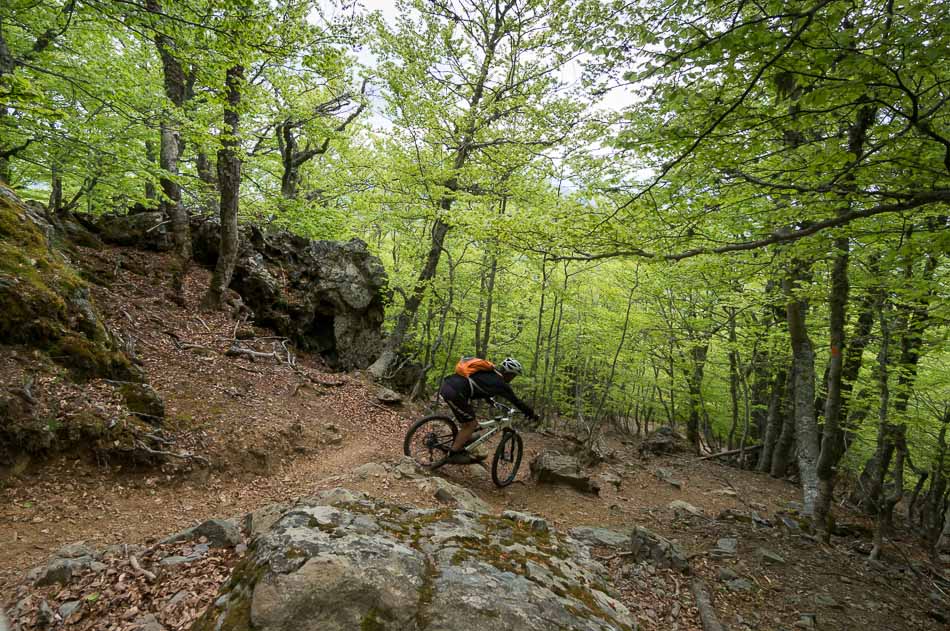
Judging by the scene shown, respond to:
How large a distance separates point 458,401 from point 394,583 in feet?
13.3

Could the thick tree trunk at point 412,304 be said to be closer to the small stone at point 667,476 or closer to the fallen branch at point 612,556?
the small stone at point 667,476

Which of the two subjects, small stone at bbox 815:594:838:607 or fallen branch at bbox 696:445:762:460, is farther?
fallen branch at bbox 696:445:762:460

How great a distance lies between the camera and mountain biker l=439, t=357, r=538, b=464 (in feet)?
20.9

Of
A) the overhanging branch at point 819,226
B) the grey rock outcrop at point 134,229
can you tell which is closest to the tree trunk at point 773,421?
the overhanging branch at point 819,226

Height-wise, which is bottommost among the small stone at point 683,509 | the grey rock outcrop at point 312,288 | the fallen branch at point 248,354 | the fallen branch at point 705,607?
the small stone at point 683,509

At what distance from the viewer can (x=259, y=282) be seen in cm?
1152

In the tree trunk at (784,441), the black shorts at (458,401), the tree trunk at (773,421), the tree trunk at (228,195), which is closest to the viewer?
the black shorts at (458,401)

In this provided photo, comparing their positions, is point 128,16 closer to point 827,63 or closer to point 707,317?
point 827,63

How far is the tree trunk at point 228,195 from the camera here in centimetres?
887

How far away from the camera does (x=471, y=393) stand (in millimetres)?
6535

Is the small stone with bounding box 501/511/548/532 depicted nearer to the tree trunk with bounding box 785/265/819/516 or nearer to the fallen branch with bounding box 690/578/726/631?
the fallen branch with bounding box 690/578/726/631

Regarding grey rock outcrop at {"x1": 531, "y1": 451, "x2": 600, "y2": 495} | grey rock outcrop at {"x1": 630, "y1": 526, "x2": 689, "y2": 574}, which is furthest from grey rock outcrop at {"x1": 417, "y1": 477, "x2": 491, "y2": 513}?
grey rock outcrop at {"x1": 531, "y1": 451, "x2": 600, "y2": 495}

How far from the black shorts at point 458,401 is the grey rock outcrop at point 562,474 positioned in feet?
8.06

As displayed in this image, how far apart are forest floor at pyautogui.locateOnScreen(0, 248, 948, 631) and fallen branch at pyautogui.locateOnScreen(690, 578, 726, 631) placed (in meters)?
0.10
